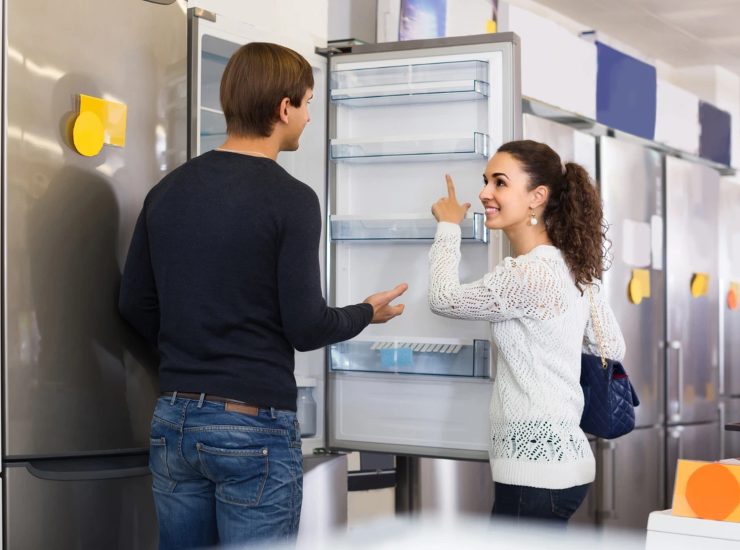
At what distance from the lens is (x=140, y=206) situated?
2168 mm

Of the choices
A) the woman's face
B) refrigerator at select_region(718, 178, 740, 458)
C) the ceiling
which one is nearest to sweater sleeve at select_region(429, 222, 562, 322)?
the woman's face

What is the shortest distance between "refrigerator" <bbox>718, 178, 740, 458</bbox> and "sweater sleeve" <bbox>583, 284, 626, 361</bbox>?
9.15 ft

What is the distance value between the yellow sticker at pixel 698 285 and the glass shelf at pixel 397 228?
2.40 metres

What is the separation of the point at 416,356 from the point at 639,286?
1.78m

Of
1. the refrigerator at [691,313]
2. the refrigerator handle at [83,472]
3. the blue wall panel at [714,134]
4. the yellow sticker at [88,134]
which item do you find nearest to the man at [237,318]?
the refrigerator handle at [83,472]

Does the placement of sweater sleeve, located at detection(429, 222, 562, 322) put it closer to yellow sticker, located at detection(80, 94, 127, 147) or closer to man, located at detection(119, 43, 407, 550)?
man, located at detection(119, 43, 407, 550)

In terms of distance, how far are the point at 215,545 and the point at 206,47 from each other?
1.11 m

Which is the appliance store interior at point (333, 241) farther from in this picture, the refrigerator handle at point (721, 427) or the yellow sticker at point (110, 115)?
the refrigerator handle at point (721, 427)

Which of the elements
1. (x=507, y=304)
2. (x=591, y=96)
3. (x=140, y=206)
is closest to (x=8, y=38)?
(x=140, y=206)

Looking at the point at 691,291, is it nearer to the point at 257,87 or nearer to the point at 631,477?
the point at 631,477

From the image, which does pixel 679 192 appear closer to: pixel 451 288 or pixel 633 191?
pixel 633 191

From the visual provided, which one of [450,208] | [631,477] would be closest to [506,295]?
[450,208]

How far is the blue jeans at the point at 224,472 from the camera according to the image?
180cm

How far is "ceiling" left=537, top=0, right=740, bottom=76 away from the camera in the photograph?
511cm
